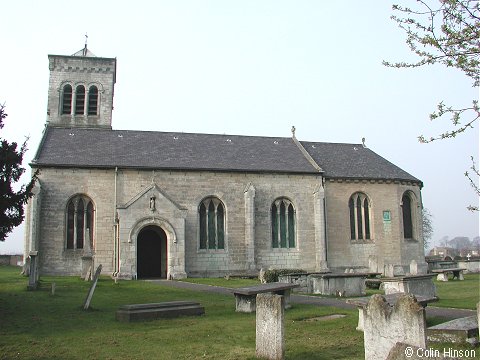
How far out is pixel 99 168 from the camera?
97.3 ft

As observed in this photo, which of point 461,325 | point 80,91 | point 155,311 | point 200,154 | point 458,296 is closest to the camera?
point 461,325

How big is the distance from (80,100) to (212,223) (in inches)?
643

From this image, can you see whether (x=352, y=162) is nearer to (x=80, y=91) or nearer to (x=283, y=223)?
(x=283, y=223)

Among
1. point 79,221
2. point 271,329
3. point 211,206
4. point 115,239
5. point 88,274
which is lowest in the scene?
point 271,329

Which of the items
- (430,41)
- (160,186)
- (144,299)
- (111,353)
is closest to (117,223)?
(160,186)

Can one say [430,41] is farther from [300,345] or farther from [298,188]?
[298,188]

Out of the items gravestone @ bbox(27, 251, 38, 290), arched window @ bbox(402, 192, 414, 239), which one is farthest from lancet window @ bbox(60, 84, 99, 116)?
arched window @ bbox(402, 192, 414, 239)

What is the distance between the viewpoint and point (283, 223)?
32.4 meters

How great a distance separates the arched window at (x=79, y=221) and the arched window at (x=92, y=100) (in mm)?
11676

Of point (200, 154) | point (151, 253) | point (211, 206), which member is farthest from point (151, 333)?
point (200, 154)

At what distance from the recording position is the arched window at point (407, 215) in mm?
34875

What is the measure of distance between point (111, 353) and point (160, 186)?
21.2m

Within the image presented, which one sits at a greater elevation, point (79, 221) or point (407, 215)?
point (407, 215)

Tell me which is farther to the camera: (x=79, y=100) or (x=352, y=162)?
(x=79, y=100)
